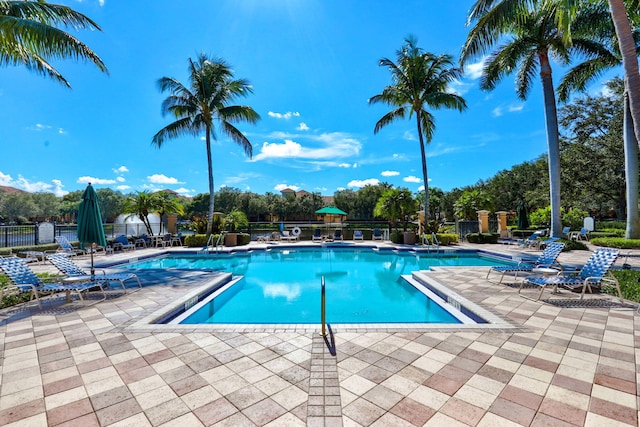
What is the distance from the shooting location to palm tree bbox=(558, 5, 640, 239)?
36.2 ft

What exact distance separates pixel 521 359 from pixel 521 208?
18323mm

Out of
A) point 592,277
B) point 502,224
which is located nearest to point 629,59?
point 592,277

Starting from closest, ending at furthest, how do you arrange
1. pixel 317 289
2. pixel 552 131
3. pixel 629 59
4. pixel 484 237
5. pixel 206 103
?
pixel 629 59 → pixel 317 289 → pixel 552 131 → pixel 206 103 → pixel 484 237

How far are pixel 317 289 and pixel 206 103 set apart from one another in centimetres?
1274

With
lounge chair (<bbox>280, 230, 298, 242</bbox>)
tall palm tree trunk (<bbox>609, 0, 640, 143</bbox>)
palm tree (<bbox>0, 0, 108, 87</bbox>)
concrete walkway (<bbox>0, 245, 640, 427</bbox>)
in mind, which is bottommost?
concrete walkway (<bbox>0, 245, 640, 427</bbox>)

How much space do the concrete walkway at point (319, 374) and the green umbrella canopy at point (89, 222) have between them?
1.94 m

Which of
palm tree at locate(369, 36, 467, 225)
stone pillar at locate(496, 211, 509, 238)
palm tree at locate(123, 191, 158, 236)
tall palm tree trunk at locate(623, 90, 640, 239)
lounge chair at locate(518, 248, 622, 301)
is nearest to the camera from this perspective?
lounge chair at locate(518, 248, 622, 301)

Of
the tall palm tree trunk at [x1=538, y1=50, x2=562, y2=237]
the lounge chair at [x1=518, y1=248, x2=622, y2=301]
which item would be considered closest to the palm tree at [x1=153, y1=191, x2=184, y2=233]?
the lounge chair at [x1=518, y1=248, x2=622, y2=301]

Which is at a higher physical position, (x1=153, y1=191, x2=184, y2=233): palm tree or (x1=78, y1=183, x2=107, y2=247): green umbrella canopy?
(x1=153, y1=191, x2=184, y2=233): palm tree

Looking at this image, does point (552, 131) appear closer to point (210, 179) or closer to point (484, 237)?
point (484, 237)

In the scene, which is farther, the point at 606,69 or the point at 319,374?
the point at 606,69

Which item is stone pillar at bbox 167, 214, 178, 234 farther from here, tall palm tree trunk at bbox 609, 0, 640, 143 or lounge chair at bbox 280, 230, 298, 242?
tall palm tree trunk at bbox 609, 0, 640, 143

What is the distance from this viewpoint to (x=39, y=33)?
→ 21.6 feet

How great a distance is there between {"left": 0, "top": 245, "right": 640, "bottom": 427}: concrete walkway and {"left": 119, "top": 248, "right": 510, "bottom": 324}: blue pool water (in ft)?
4.89
